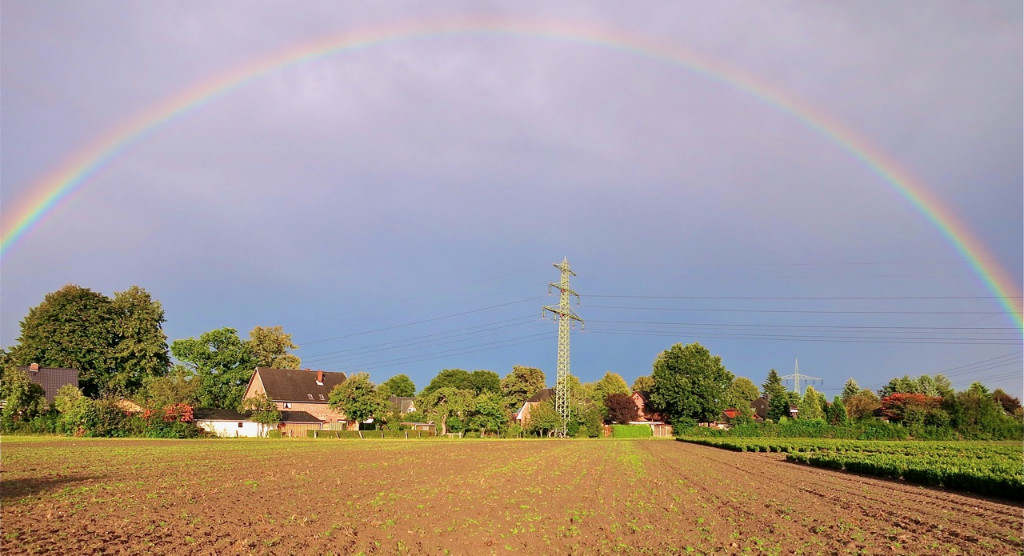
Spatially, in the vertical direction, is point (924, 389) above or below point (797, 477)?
above

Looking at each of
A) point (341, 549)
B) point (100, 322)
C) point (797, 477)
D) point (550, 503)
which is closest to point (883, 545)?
point (550, 503)

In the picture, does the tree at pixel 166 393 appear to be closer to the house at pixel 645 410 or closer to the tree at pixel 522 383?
the tree at pixel 522 383

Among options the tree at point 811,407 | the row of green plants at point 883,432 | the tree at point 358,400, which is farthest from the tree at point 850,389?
the tree at point 358,400

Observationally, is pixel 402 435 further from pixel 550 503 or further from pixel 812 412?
pixel 812 412

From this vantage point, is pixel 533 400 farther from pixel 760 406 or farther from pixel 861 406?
pixel 760 406

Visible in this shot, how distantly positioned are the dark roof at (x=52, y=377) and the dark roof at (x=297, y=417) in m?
24.1

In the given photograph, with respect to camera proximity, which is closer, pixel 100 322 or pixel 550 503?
pixel 550 503

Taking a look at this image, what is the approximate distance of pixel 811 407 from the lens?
126 metres

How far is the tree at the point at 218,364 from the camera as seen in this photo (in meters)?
92.3

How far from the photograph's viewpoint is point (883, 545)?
1251cm

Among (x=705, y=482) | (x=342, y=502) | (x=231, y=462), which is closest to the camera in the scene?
(x=342, y=502)

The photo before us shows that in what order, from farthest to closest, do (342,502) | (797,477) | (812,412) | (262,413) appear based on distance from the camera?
(812,412) < (262,413) < (797,477) < (342,502)

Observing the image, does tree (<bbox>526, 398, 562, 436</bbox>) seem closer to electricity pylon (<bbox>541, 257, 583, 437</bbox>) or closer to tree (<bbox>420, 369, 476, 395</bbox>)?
electricity pylon (<bbox>541, 257, 583, 437</bbox>)

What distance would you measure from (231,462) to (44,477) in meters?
10.3
